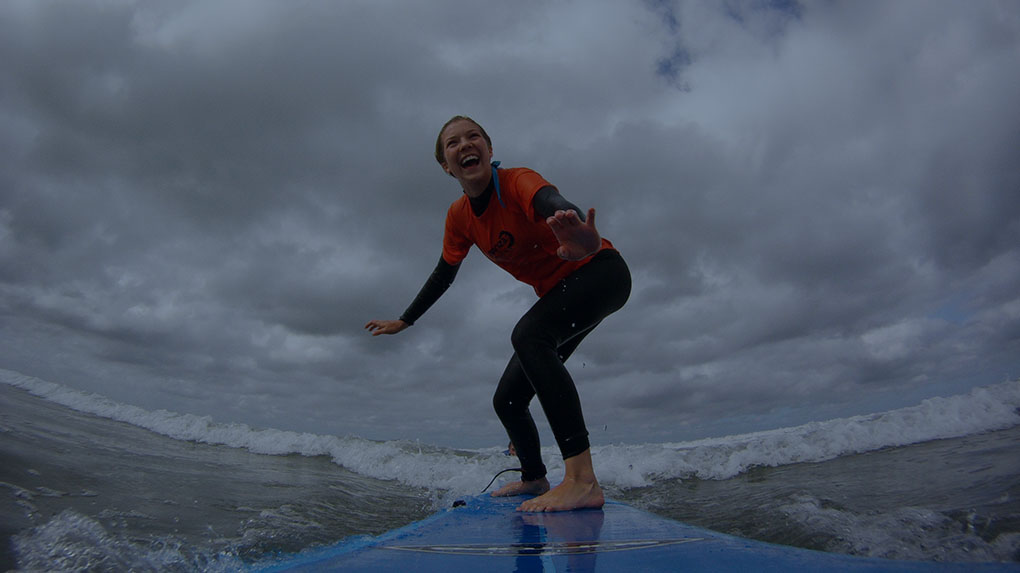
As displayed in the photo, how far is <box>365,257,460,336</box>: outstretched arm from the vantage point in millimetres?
3439

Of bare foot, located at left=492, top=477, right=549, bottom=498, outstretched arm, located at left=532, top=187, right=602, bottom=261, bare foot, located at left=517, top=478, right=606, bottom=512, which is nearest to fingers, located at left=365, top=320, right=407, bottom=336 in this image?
bare foot, located at left=492, top=477, right=549, bottom=498

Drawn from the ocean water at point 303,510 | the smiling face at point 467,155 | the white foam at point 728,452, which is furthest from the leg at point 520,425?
the white foam at point 728,452

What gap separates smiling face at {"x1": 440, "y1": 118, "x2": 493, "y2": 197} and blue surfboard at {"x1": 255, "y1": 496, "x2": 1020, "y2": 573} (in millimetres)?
1704

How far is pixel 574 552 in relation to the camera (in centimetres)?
144

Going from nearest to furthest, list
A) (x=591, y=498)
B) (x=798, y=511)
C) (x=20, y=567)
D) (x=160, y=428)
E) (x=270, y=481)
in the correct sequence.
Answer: (x=20, y=567), (x=591, y=498), (x=798, y=511), (x=270, y=481), (x=160, y=428)

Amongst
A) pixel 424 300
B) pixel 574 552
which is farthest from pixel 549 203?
pixel 424 300

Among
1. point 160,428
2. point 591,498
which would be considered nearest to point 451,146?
point 591,498

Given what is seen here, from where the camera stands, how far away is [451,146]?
9.34 feet

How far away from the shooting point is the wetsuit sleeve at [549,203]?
2189mm

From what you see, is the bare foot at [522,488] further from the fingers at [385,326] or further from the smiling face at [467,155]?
the smiling face at [467,155]

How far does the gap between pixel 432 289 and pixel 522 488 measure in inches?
58.0

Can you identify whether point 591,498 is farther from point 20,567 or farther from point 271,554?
point 20,567

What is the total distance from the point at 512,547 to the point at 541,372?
3.43 feet

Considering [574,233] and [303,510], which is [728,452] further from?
[574,233]
